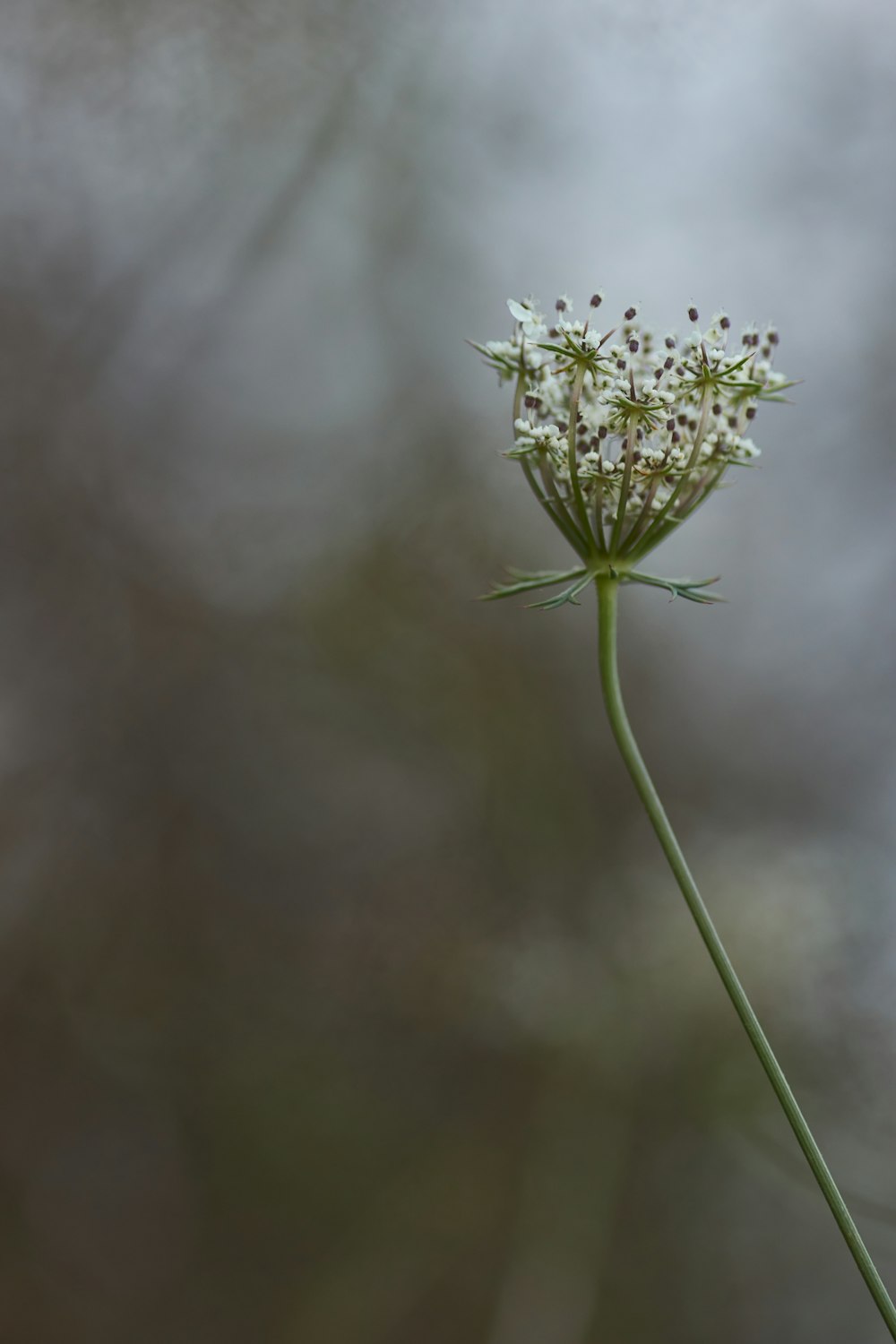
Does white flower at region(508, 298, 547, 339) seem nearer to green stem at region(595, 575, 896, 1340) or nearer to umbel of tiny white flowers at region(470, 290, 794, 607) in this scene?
umbel of tiny white flowers at region(470, 290, 794, 607)

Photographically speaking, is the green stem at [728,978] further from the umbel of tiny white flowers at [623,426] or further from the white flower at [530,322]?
the white flower at [530,322]

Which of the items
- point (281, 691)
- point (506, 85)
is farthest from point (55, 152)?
point (281, 691)

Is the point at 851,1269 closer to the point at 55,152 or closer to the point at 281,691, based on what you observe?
the point at 281,691

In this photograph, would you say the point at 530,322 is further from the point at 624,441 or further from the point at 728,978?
the point at 728,978

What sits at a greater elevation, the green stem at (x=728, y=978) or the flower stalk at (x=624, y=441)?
the flower stalk at (x=624, y=441)

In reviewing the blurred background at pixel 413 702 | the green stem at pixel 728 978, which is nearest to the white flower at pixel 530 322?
the green stem at pixel 728 978

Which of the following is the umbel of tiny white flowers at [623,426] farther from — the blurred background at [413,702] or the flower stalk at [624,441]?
the blurred background at [413,702]

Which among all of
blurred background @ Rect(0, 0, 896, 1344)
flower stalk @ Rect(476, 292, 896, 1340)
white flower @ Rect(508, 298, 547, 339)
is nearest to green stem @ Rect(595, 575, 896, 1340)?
flower stalk @ Rect(476, 292, 896, 1340)

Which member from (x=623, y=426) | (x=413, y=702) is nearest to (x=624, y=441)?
(x=623, y=426)

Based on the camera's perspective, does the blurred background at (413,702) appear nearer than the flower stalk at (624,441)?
No
